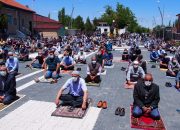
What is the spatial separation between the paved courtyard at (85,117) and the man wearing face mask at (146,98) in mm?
487

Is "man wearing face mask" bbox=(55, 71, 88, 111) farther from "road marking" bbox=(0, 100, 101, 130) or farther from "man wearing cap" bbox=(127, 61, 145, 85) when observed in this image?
"man wearing cap" bbox=(127, 61, 145, 85)

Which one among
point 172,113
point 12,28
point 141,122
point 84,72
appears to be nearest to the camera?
point 141,122

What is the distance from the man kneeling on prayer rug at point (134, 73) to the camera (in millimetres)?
14672

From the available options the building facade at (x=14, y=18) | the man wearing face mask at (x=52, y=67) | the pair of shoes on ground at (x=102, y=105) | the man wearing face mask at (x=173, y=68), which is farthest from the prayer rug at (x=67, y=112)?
the building facade at (x=14, y=18)

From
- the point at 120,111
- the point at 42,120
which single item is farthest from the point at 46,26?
the point at 42,120

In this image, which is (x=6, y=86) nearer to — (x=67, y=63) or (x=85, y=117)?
(x=85, y=117)

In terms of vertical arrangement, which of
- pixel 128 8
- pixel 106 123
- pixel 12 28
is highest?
pixel 128 8

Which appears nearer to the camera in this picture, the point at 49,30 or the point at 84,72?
the point at 84,72

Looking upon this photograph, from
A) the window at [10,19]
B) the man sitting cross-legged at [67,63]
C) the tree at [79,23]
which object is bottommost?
the man sitting cross-legged at [67,63]

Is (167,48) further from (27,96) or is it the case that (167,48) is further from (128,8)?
(128,8)

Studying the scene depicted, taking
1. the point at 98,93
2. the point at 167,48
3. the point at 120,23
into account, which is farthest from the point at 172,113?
the point at 120,23

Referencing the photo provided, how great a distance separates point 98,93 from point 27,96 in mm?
2935

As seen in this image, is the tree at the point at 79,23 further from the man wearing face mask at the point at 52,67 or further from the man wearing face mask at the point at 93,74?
the man wearing face mask at the point at 93,74

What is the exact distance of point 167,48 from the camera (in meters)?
39.5
